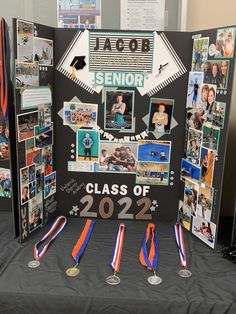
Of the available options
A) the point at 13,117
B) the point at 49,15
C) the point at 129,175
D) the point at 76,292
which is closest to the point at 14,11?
the point at 49,15

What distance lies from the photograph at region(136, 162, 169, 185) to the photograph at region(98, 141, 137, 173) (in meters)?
0.03

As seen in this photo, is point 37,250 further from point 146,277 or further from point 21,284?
point 146,277

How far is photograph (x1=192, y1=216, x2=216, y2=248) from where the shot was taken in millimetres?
1058

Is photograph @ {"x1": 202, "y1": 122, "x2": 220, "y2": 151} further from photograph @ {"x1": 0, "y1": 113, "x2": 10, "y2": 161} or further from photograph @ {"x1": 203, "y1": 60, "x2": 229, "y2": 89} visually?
photograph @ {"x1": 0, "y1": 113, "x2": 10, "y2": 161}

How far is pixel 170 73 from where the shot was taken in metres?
1.14

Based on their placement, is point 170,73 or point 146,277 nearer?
point 146,277

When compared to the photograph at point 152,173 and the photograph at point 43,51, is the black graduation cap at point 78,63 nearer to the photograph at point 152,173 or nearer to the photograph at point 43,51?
the photograph at point 43,51

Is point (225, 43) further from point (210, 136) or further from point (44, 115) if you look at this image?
point (44, 115)

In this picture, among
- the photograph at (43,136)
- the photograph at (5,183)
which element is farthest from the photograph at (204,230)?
the photograph at (5,183)

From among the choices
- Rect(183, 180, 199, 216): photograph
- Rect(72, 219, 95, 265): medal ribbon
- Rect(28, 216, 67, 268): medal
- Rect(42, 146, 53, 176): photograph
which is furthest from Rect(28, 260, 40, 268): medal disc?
Rect(183, 180, 199, 216): photograph

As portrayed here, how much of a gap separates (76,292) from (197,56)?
0.79m

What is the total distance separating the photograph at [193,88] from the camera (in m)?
1.09

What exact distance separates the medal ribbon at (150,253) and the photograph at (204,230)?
0.14 m

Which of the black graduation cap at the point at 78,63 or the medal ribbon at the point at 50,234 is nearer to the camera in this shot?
the medal ribbon at the point at 50,234
